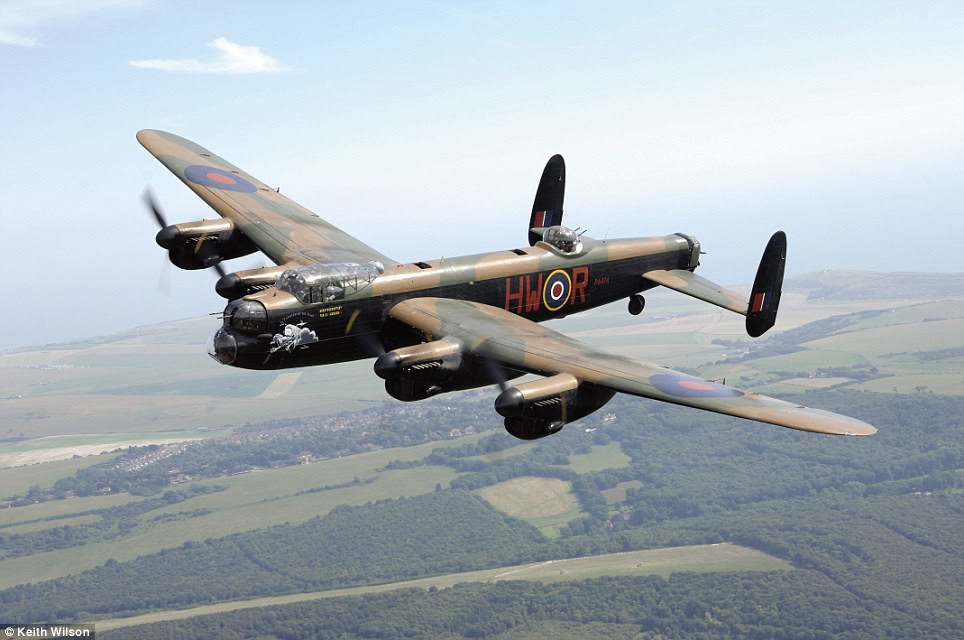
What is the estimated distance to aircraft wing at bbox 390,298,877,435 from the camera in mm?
25609

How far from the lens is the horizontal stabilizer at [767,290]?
123 ft

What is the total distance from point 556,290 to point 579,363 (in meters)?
11.7

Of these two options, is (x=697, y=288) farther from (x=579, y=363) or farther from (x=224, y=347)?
(x=224, y=347)

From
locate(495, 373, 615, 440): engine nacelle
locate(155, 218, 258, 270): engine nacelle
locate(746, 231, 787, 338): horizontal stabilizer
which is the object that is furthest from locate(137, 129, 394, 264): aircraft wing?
locate(746, 231, 787, 338): horizontal stabilizer

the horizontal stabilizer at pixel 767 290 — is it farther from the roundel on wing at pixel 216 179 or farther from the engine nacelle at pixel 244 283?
the roundel on wing at pixel 216 179

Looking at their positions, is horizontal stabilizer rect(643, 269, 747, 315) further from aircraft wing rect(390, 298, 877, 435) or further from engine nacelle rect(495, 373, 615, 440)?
engine nacelle rect(495, 373, 615, 440)

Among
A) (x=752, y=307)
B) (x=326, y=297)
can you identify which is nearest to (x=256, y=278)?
(x=326, y=297)

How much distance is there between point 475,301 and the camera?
3769 centimetres

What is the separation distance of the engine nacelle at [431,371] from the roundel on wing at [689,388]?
209 inches

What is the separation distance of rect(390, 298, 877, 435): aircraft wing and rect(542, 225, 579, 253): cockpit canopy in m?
6.35

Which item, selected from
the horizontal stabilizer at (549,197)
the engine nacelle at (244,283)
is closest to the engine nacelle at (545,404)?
the engine nacelle at (244,283)

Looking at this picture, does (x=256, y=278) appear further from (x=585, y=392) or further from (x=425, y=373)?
(x=585, y=392)

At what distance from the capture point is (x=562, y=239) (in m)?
41.6

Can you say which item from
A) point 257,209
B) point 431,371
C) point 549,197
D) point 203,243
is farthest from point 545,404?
point 257,209
